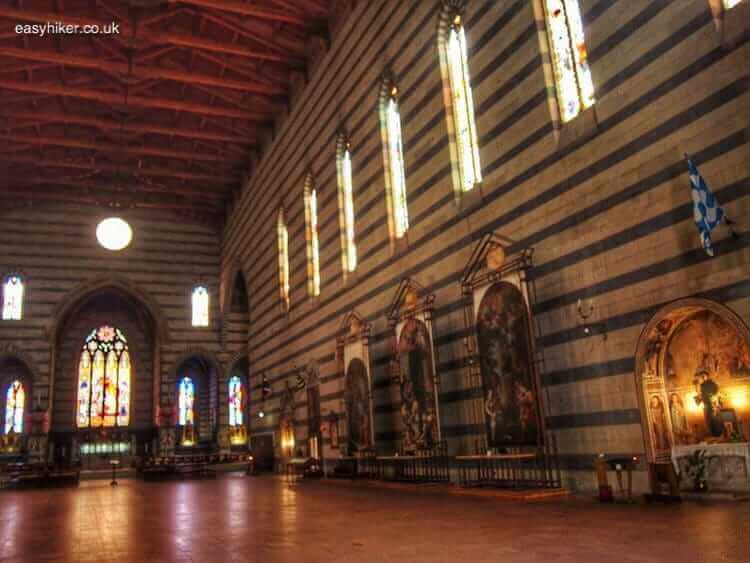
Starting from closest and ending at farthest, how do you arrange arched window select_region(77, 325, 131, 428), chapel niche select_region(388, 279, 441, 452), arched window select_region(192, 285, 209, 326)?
chapel niche select_region(388, 279, 441, 452) < arched window select_region(77, 325, 131, 428) < arched window select_region(192, 285, 209, 326)

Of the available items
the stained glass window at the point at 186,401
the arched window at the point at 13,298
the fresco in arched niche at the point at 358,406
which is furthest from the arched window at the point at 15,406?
the fresco in arched niche at the point at 358,406

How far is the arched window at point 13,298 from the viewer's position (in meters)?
28.9

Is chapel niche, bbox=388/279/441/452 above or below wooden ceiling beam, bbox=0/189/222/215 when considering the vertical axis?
below

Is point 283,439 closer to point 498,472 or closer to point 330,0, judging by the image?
point 498,472

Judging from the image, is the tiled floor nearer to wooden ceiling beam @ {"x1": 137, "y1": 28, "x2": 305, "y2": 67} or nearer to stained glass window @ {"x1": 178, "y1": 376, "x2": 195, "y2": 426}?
wooden ceiling beam @ {"x1": 137, "y1": 28, "x2": 305, "y2": 67}

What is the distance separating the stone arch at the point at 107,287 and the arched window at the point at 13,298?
1.42 m

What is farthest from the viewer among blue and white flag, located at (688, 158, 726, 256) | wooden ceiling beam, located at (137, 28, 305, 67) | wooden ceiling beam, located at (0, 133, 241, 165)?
wooden ceiling beam, located at (0, 133, 241, 165)

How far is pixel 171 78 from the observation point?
21719 millimetres

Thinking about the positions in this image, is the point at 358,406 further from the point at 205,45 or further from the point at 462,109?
the point at 205,45

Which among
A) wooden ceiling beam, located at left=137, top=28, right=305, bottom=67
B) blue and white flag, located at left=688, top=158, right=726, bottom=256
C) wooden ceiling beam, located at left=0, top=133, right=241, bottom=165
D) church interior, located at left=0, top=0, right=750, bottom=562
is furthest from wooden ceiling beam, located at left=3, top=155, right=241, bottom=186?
blue and white flag, located at left=688, top=158, right=726, bottom=256

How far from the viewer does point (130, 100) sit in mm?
Result: 22812

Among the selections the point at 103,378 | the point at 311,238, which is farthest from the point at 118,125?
the point at 103,378

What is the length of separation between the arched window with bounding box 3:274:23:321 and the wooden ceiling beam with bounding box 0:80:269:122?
9396mm

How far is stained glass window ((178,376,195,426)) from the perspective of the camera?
107 feet
